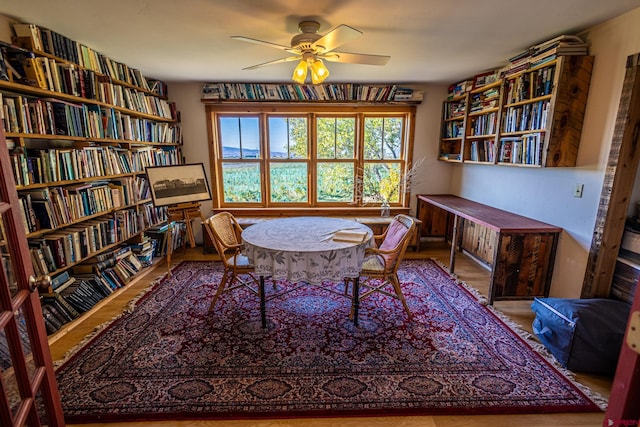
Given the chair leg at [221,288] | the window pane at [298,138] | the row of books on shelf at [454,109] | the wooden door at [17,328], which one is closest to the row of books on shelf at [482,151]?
the row of books on shelf at [454,109]

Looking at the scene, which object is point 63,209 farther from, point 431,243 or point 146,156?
point 431,243

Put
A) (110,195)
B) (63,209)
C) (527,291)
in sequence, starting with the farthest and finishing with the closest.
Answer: (110,195)
(527,291)
(63,209)

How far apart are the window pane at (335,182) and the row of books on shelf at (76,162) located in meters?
2.23

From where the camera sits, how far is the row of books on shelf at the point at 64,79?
6.88 feet

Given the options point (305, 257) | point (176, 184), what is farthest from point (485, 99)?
point (176, 184)

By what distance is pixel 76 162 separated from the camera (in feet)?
8.50

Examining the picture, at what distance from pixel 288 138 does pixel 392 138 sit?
60.7 inches

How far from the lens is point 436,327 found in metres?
2.48

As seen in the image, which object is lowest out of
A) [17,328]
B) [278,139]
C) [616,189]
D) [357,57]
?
[17,328]

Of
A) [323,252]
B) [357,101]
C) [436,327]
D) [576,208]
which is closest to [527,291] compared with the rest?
[576,208]

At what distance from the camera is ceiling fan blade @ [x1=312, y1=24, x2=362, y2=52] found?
180 cm

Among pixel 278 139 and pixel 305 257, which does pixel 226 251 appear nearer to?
pixel 305 257

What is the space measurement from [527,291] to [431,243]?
6.17 ft

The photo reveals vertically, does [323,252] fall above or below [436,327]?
above
